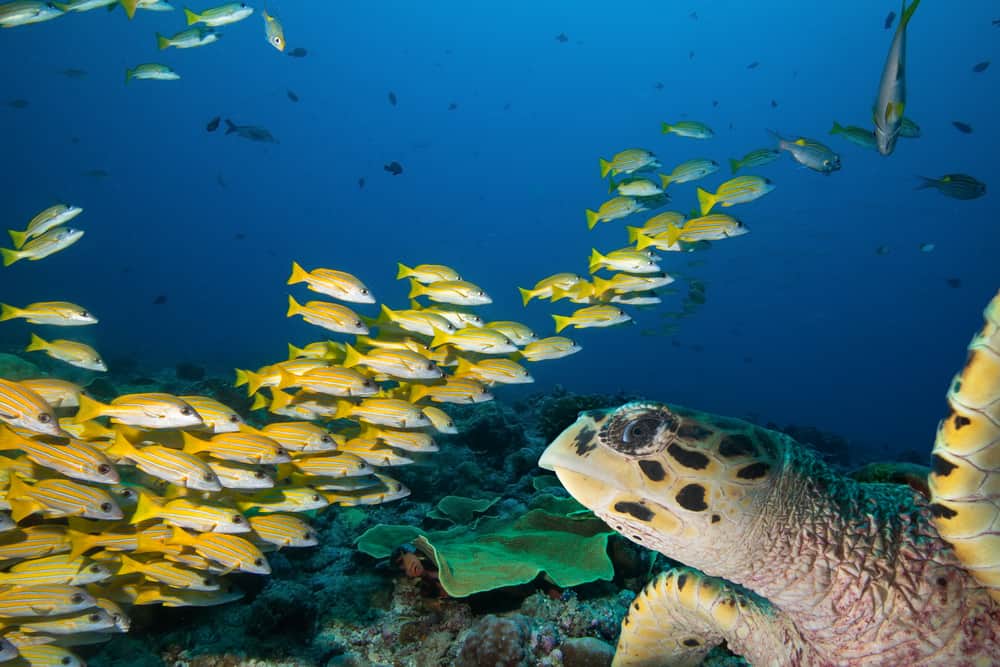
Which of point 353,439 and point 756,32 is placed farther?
point 756,32

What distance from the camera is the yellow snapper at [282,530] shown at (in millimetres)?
2781

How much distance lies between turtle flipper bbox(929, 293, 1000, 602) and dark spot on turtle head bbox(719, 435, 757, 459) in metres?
0.41

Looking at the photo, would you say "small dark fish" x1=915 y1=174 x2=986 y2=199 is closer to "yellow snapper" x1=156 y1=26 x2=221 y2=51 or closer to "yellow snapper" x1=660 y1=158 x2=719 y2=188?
"yellow snapper" x1=660 y1=158 x2=719 y2=188

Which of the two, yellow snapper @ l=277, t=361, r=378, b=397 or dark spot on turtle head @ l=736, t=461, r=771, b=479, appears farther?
yellow snapper @ l=277, t=361, r=378, b=397

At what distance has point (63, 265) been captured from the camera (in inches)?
3391

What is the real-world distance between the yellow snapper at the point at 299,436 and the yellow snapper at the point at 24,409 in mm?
1037

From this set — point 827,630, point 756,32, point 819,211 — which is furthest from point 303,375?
point 819,211

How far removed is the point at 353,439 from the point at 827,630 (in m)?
2.92

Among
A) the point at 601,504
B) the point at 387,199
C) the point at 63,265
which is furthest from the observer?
the point at 387,199

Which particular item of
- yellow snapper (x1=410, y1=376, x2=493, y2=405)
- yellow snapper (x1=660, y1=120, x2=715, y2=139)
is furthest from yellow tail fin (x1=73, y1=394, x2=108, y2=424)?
yellow snapper (x1=660, y1=120, x2=715, y2=139)

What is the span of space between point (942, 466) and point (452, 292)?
3828 mm

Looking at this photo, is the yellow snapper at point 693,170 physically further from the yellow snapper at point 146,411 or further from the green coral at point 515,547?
the yellow snapper at point 146,411

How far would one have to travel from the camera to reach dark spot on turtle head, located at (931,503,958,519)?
4.26ft

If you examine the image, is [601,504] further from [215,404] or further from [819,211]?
[819,211]
